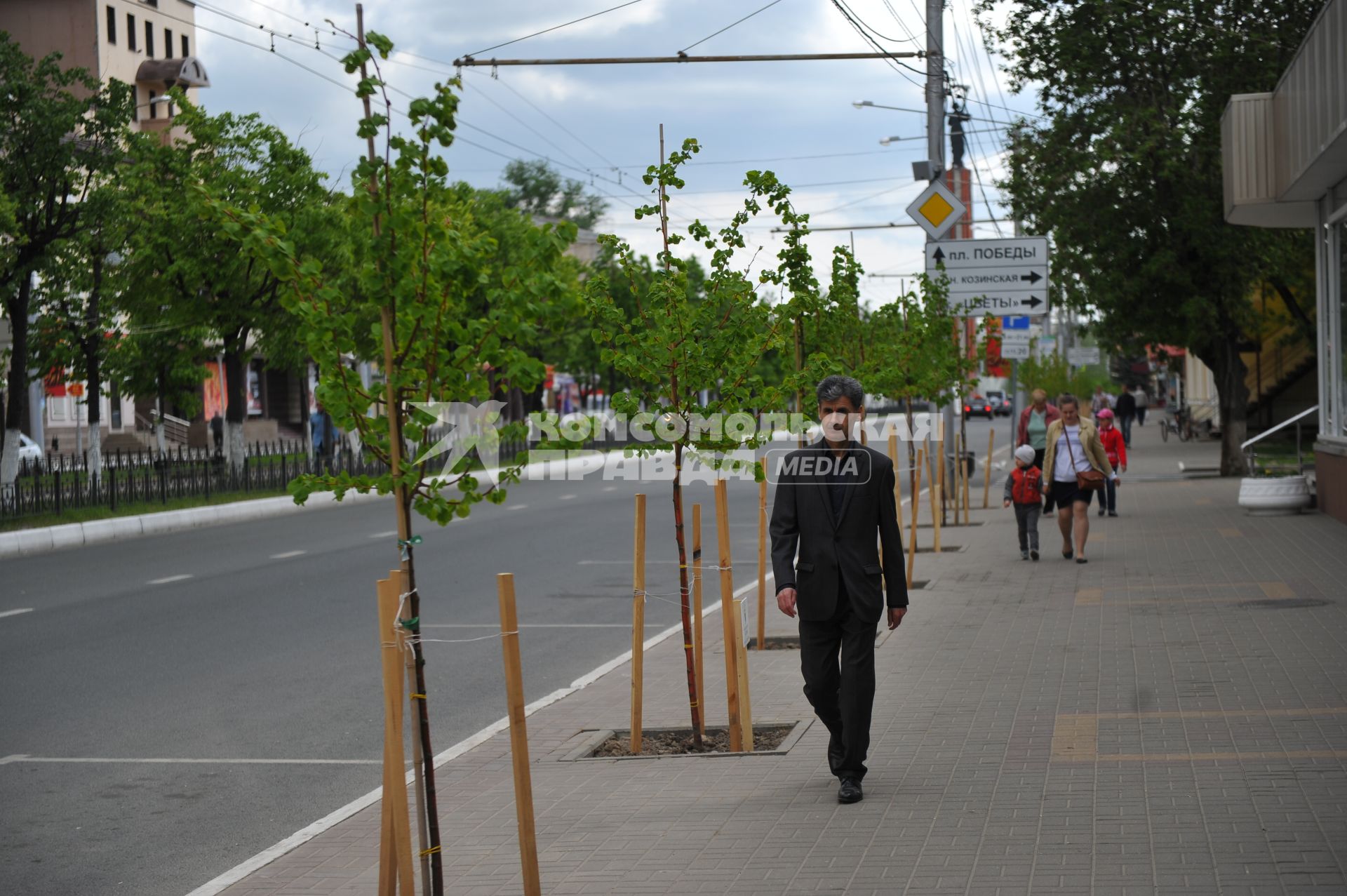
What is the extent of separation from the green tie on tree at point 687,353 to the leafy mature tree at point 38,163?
57.5ft

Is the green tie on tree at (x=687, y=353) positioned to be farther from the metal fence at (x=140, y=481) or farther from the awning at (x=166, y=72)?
the awning at (x=166, y=72)

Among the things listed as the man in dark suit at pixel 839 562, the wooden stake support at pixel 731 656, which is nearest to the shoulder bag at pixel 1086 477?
the wooden stake support at pixel 731 656

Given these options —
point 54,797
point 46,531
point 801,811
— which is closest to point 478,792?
point 801,811

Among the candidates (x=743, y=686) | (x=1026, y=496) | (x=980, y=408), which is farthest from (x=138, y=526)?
(x=980, y=408)

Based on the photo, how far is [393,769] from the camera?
459 cm

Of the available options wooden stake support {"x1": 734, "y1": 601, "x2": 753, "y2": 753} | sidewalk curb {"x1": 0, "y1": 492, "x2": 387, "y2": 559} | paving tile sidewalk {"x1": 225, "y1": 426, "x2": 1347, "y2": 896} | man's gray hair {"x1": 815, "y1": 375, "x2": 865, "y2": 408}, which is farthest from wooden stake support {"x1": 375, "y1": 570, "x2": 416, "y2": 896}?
sidewalk curb {"x1": 0, "y1": 492, "x2": 387, "y2": 559}

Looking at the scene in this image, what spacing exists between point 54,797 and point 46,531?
584 inches

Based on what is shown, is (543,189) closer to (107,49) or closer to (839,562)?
(107,49)

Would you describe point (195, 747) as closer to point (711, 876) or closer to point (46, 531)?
point (711, 876)

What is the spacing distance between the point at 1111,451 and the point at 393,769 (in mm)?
15923

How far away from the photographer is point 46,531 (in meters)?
21.2

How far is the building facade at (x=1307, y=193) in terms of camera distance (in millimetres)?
16141

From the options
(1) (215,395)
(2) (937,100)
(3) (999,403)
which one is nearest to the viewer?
(2) (937,100)

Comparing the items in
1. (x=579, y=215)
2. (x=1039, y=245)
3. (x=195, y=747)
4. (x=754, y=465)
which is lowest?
(x=195, y=747)
